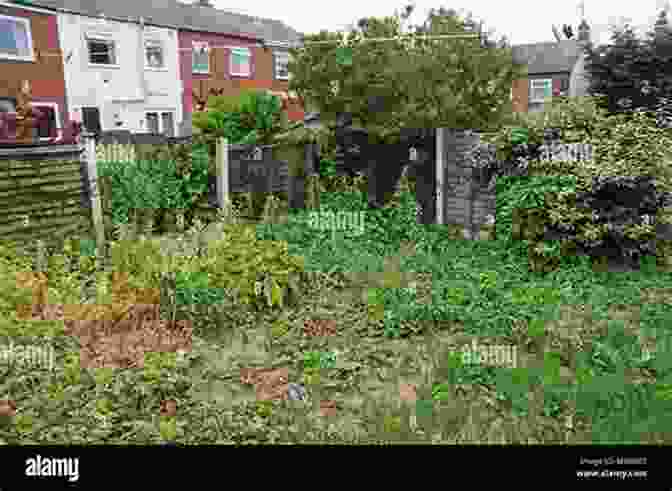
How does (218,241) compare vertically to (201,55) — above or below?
below

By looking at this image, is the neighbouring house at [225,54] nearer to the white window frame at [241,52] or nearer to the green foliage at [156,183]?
the white window frame at [241,52]

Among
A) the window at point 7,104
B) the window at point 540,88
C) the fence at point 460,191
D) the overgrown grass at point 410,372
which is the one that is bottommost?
the overgrown grass at point 410,372

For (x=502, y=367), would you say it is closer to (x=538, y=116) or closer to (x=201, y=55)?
(x=538, y=116)

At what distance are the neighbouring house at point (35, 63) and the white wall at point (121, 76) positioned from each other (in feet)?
1.27

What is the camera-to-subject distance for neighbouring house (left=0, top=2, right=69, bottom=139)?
62.7 feet

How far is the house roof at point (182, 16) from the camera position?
21.5 m

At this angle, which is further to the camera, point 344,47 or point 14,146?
point 344,47

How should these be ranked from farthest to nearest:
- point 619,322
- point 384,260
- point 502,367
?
point 384,260
point 619,322
point 502,367

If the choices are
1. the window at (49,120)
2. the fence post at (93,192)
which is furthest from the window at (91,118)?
the fence post at (93,192)

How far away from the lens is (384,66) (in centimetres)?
1121

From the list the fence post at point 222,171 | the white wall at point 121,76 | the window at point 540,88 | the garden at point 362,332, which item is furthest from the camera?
the window at point 540,88
